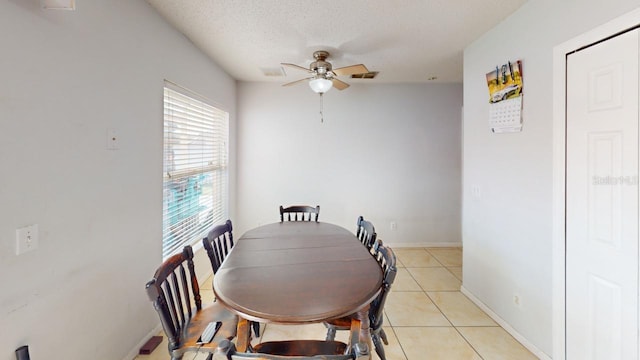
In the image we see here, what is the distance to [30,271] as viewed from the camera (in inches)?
50.8

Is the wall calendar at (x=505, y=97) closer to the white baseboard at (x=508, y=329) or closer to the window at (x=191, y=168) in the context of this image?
the white baseboard at (x=508, y=329)

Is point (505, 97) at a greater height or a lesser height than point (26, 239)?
greater

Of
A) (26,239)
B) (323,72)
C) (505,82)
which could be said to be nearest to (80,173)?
(26,239)

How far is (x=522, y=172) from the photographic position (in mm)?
2174

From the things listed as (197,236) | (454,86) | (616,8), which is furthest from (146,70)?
(454,86)

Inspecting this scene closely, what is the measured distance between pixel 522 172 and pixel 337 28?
1940 mm

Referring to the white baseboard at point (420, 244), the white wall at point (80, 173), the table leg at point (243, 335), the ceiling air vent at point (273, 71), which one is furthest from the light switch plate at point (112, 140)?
the white baseboard at point (420, 244)

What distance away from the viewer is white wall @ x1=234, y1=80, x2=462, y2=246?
4.42 m

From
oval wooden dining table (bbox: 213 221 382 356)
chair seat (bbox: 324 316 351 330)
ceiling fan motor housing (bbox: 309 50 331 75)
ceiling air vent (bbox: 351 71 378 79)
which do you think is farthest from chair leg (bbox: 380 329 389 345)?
ceiling air vent (bbox: 351 71 378 79)

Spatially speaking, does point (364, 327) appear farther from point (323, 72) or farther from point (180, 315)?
point (323, 72)

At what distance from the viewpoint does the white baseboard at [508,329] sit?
79.5 inches

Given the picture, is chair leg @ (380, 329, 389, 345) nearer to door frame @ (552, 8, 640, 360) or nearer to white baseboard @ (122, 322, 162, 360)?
door frame @ (552, 8, 640, 360)

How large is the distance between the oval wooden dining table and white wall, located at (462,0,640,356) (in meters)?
1.25

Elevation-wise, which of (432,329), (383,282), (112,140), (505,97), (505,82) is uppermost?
(505,82)
